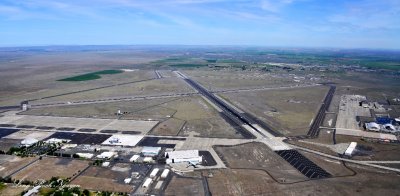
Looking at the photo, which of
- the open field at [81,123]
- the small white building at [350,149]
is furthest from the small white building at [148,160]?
the small white building at [350,149]

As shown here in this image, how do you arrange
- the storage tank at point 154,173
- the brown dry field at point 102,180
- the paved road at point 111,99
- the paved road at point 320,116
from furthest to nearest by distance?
the paved road at point 111,99 → the paved road at point 320,116 → the storage tank at point 154,173 → the brown dry field at point 102,180

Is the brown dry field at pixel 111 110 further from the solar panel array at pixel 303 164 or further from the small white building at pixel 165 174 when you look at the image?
the solar panel array at pixel 303 164

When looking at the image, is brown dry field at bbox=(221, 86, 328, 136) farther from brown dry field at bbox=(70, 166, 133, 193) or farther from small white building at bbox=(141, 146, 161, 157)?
brown dry field at bbox=(70, 166, 133, 193)

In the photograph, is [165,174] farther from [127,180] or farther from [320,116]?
[320,116]

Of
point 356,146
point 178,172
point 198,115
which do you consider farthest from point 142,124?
point 356,146

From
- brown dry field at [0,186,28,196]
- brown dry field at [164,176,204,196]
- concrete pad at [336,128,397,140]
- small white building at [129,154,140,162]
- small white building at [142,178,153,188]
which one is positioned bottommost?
brown dry field at [0,186,28,196]

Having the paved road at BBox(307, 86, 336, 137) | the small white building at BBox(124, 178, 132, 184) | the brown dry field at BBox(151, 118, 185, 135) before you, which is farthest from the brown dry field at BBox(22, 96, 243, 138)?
the small white building at BBox(124, 178, 132, 184)
